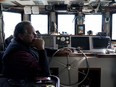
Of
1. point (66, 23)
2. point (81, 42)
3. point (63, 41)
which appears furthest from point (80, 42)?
point (66, 23)

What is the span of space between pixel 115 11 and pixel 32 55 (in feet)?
15.5

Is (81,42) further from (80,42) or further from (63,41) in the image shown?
(63,41)

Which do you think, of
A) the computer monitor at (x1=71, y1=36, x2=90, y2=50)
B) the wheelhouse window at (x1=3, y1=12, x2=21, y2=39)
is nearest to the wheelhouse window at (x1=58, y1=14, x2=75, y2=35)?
the wheelhouse window at (x1=3, y1=12, x2=21, y2=39)

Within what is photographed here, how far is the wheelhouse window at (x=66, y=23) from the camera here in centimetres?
638

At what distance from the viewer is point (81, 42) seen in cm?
366

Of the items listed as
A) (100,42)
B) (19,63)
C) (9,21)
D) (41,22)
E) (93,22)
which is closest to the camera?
(19,63)

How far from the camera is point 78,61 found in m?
2.74

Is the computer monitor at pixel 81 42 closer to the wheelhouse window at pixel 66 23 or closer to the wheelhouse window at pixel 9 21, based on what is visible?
the wheelhouse window at pixel 9 21

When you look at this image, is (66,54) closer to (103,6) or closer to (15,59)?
(15,59)

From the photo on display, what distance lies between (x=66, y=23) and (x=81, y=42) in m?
2.87

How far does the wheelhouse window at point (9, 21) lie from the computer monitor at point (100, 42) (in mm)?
2778

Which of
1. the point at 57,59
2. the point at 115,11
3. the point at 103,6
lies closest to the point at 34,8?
the point at 103,6

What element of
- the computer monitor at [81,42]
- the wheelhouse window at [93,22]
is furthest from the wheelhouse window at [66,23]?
the computer monitor at [81,42]

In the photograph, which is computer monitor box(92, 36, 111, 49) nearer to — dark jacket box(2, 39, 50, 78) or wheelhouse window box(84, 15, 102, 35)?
dark jacket box(2, 39, 50, 78)
